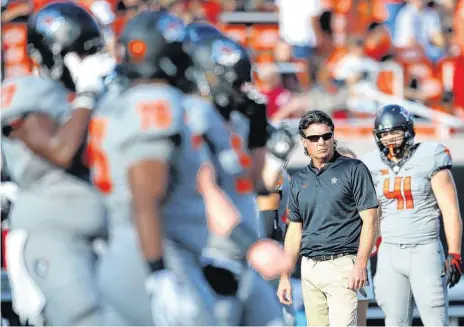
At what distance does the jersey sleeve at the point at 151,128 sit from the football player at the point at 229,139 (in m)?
0.19

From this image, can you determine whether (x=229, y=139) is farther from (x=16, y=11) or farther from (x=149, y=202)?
(x=16, y=11)

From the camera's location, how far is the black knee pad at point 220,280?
4.91 metres

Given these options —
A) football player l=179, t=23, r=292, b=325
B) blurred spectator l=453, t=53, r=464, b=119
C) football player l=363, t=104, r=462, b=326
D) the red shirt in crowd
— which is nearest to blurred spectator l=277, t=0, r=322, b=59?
the red shirt in crowd

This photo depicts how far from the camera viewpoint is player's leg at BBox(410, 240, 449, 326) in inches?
217

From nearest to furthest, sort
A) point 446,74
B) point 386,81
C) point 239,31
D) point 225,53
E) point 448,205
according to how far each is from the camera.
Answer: point 448,205 < point 225,53 < point 386,81 < point 446,74 < point 239,31

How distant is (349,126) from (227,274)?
575cm

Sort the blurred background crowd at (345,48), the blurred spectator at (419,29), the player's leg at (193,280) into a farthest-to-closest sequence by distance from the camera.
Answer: the blurred spectator at (419,29) < the blurred background crowd at (345,48) < the player's leg at (193,280)

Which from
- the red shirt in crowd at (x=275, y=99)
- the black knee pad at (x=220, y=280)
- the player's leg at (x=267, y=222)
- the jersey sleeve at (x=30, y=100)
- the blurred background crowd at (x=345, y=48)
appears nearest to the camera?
the black knee pad at (x=220, y=280)

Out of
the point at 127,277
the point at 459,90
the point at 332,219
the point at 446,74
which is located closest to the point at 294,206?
the point at 332,219

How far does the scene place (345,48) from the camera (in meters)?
11.6

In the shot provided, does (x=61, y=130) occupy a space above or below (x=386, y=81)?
above

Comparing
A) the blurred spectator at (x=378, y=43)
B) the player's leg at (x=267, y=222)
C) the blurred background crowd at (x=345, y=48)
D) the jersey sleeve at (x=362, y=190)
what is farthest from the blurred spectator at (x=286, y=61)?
the jersey sleeve at (x=362, y=190)

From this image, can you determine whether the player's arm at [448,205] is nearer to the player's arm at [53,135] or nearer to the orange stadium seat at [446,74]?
the player's arm at [53,135]

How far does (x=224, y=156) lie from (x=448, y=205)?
3.90ft
